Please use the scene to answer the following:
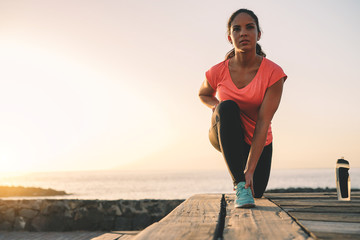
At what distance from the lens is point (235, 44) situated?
2.31 m

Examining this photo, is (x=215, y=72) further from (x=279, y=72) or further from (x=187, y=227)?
(x=187, y=227)

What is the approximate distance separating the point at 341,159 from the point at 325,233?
1.30m

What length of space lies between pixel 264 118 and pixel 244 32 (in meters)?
0.63

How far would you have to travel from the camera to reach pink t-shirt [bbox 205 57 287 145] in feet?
7.17

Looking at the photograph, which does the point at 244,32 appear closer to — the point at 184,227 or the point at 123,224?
the point at 184,227

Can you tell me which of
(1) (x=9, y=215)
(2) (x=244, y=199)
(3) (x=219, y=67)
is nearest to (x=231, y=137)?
(2) (x=244, y=199)

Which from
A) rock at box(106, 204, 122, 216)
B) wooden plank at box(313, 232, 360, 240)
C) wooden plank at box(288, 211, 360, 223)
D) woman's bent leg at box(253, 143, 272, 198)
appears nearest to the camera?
wooden plank at box(313, 232, 360, 240)

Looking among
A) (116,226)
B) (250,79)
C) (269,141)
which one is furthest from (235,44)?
(116,226)

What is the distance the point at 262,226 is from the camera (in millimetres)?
1137

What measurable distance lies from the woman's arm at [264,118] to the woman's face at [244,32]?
0.35 meters

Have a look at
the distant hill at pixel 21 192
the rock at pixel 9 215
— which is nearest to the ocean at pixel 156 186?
the distant hill at pixel 21 192

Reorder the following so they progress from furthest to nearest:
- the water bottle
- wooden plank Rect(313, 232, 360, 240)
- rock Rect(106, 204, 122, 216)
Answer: rock Rect(106, 204, 122, 216) → the water bottle → wooden plank Rect(313, 232, 360, 240)

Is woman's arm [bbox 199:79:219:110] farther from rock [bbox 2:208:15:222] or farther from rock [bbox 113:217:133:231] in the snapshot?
rock [bbox 2:208:15:222]

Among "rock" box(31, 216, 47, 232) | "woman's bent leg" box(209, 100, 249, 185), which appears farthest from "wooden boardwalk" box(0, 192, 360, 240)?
"rock" box(31, 216, 47, 232)
